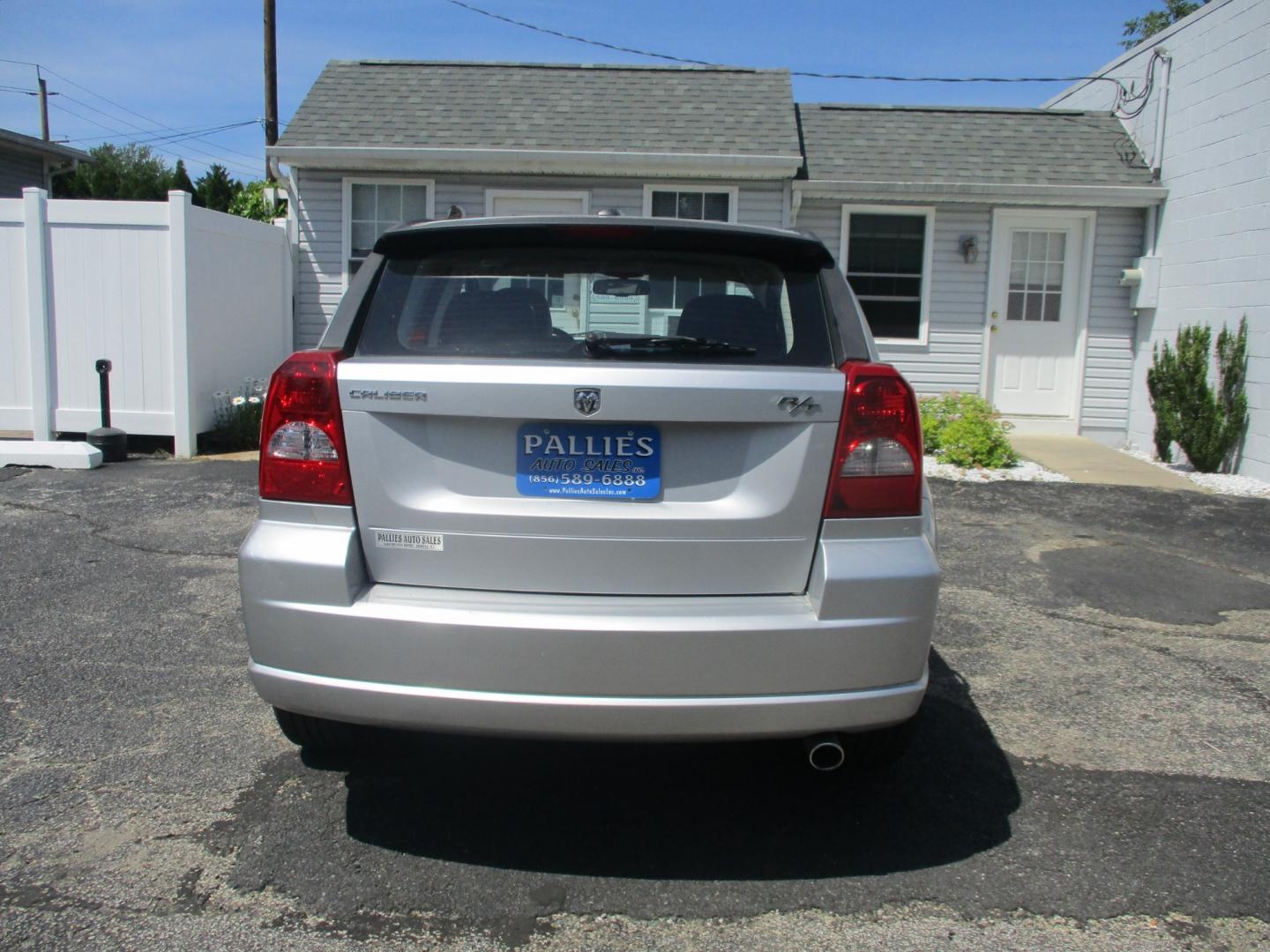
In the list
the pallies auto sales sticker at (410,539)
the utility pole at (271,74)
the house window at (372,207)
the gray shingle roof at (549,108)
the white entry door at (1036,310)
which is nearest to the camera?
the pallies auto sales sticker at (410,539)

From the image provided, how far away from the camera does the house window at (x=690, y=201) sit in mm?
12078

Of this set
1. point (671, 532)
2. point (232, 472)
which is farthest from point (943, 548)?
point (232, 472)

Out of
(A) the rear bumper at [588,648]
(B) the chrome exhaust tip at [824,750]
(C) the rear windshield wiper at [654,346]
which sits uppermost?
(C) the rear windshield wiper at [654,346]

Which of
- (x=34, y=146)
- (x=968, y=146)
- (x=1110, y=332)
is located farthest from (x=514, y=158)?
(x=34, y=146)

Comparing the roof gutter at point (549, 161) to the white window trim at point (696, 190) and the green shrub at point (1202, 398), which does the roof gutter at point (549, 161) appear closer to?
the white window trim at point (696, 190)

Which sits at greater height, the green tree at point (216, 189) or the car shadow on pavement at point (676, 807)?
the green tree at point (216, 189)

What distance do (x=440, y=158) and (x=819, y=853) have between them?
33.7 feet

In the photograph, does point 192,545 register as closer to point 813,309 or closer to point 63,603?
point 63,603

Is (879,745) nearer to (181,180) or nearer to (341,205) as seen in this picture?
(341,205)

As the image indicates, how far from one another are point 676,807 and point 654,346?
1432 mm

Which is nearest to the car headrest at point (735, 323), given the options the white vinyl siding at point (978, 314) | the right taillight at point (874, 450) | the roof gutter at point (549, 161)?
the right taillight at point (874, 450)

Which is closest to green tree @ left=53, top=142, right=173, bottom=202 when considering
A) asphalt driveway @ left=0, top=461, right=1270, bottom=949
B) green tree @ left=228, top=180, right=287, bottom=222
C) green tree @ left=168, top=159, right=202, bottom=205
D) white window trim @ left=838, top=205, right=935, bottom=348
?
green tree @ left=168, top=159, right=202, bottom=205

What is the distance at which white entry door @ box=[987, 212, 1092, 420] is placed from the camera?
12.1m

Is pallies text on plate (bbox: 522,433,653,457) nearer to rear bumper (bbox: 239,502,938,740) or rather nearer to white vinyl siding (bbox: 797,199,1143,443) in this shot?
rear bumper (bbox: 239,502,938,740)
